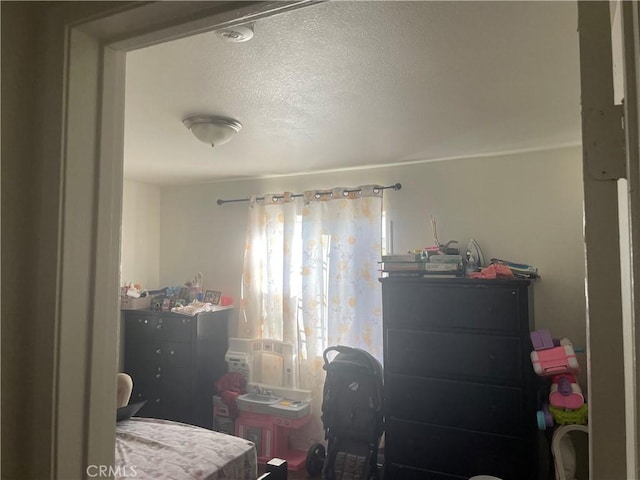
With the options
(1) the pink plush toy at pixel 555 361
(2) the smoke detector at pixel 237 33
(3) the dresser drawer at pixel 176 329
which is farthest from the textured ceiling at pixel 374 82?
(3) the dresser drawer at pixel 176 329

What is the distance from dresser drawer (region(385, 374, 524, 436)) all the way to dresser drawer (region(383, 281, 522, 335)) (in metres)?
0.37

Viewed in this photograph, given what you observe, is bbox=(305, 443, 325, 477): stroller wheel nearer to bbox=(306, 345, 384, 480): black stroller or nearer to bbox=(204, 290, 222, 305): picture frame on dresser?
bbox=(306, 345, 384, 480): black stroller

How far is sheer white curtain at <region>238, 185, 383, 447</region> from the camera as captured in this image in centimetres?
354

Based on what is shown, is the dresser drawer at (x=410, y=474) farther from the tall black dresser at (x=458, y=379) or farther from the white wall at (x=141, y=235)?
the white wall at (x=141, y=235)

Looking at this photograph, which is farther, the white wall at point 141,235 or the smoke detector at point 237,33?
the white wall at point 141,235

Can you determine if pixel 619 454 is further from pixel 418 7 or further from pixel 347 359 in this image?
pixel 347 359

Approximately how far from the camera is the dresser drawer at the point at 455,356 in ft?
8.85

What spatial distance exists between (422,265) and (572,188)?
115 centimetres

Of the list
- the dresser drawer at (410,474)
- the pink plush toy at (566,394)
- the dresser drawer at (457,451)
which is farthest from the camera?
the dresser drawer at (410,474)

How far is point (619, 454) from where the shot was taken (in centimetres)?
53

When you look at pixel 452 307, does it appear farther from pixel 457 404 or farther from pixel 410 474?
pixel 410 474

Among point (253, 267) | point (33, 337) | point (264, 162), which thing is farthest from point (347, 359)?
point (33, 337)

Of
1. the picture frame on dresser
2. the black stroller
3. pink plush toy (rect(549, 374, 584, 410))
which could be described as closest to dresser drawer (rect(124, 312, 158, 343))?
the picture frame on dresser

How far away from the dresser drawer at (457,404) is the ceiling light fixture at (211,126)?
6.34 feet
